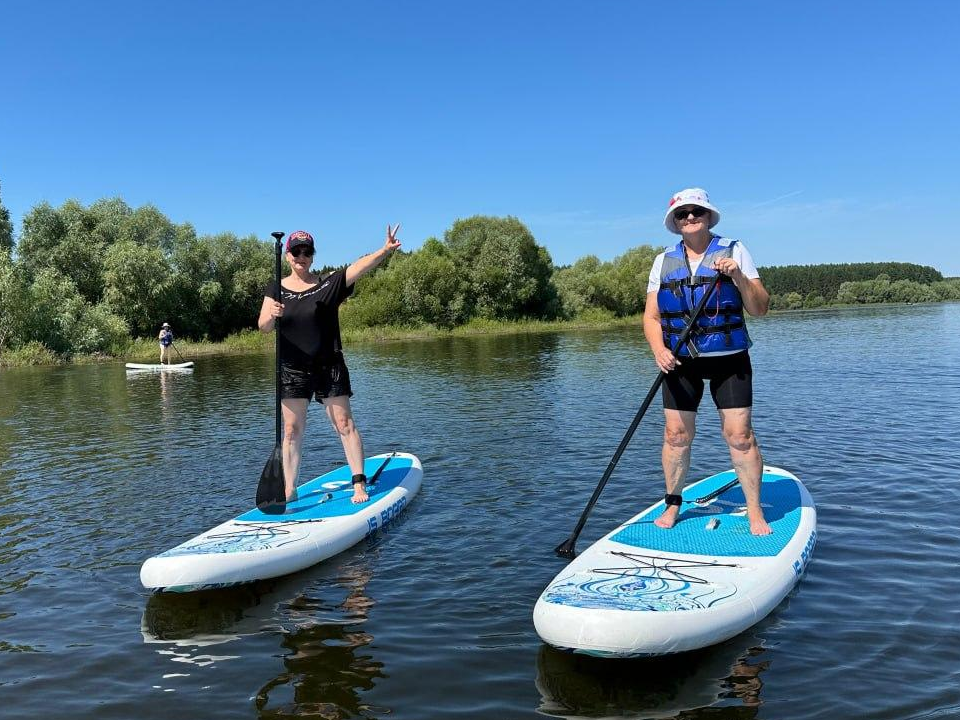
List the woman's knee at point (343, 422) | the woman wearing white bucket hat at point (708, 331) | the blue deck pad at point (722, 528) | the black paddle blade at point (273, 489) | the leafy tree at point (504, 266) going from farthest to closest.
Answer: the leafy tree at point (504, 266) < the woman's knee at point (343, 422) < the black paddle blade at point (273, 489) < the woman wearing white bucket hat at point (708, 331) < the blue deck pad at point (722, 528)

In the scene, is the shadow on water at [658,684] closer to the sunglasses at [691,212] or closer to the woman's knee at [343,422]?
the sunglasses at [691,212]

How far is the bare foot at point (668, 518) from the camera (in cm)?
613

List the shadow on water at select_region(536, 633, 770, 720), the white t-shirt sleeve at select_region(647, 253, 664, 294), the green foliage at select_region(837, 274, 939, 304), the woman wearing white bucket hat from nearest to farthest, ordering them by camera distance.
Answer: the shadow on water at select_region(536, 633, 770, 720) → the woman wearing white bucket hat → the white t-shirt sleeve at select_region(647, 253, 664, 294) → the green foliage at select_region(837, 274, 939, 304)

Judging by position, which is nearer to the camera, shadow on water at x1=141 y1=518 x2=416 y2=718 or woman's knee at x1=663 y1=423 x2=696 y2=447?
shadow on water at x1=141 y1=518 x2=416 y2=718

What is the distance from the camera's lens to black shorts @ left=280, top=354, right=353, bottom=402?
726 centimetres

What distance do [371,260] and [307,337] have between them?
3.29 ft

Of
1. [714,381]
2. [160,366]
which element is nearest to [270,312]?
[714,381]

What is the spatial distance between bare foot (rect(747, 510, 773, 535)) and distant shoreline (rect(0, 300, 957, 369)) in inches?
1474

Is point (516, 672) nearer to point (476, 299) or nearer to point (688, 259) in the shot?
point (688, 259)

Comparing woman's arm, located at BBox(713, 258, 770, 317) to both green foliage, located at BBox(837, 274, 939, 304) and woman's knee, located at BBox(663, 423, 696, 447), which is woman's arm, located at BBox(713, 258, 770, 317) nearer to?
woman's knee, located at BBox(663, 423, 696, 447)

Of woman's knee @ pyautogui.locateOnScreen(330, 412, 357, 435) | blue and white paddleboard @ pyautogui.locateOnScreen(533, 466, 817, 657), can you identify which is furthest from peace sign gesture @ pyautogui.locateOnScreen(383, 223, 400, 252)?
blue and white paddleboard @ pyautogui.locateOnScreen(533, 466, 817, 657)

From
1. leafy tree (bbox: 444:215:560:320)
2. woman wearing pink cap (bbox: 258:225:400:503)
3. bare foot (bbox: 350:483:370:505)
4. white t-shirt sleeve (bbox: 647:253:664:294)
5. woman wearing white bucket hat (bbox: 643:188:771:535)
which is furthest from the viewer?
leafy tree (bbox: 444:215:560:320)

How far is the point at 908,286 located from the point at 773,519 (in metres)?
141

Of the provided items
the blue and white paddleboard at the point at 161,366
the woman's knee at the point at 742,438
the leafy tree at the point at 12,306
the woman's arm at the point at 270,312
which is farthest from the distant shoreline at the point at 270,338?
the woman's knee at the point at 742,438
